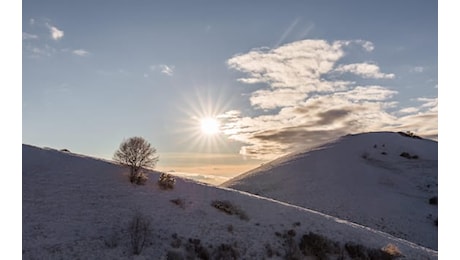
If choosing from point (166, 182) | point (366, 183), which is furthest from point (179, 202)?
point (366, 183)

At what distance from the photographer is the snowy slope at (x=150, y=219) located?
75.9 ft

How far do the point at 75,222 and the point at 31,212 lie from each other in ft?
10.4

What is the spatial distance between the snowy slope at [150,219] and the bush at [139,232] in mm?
343

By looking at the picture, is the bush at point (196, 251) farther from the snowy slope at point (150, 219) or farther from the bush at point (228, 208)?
the bush at point (228, 208)

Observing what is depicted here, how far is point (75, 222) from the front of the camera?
82.5ft

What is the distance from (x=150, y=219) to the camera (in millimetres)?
26859

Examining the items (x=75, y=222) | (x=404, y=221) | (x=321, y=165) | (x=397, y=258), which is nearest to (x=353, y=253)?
(x=397, y=258)

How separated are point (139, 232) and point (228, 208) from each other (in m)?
9.09

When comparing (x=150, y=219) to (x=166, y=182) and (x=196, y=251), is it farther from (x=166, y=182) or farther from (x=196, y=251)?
(x=166, y=182)

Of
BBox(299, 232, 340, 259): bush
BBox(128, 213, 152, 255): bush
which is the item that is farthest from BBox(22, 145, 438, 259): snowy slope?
BBox(299, 232, 340, 259): bush

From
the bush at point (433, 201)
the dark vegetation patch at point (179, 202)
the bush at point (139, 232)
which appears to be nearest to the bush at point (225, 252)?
the bush at point (139, 232)
